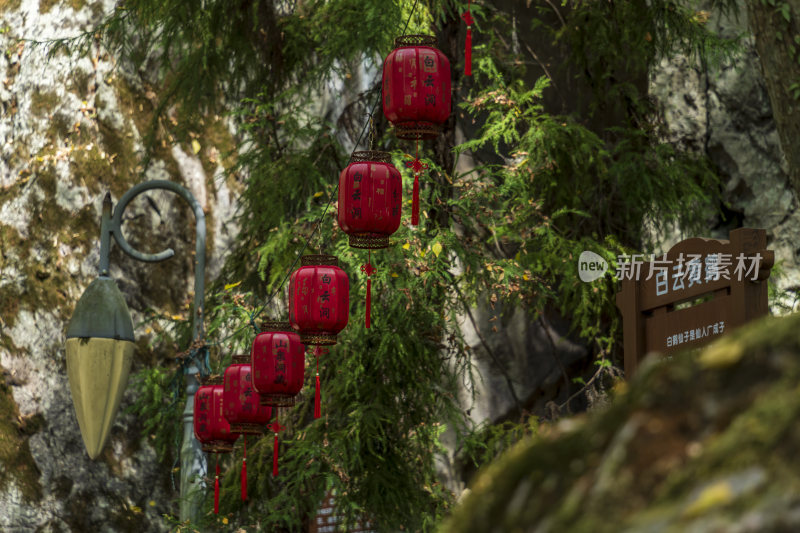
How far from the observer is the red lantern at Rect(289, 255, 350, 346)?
6.93m

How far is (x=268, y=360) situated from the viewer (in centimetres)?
741

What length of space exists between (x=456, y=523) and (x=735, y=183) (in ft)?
35.3

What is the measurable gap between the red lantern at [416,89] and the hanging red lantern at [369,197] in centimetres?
31

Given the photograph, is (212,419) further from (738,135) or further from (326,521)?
(738,135)

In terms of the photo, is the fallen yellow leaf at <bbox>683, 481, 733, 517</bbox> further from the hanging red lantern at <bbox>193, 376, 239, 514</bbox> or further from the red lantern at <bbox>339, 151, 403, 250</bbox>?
the hanging red lantern at <bbox>193, 376, 239, 514</bbox>

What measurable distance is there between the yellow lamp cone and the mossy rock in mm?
6872

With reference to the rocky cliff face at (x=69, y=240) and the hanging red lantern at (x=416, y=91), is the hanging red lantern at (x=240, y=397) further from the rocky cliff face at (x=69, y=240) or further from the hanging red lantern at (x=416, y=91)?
the rocky cliff face at (x=69, y=240)

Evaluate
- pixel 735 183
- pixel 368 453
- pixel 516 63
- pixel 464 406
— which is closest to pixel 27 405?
pixel 464 406

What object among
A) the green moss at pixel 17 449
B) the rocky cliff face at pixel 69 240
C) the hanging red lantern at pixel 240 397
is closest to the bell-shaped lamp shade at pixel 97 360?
the hanging red lantern at pixel 240 397

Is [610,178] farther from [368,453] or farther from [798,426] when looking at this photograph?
[798,426]

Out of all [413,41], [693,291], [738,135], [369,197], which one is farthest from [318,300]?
[738,135]

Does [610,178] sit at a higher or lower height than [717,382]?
higher

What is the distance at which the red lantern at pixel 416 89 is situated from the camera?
245 inches

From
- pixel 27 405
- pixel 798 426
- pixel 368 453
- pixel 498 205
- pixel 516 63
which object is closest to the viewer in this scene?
pixel 798 426
